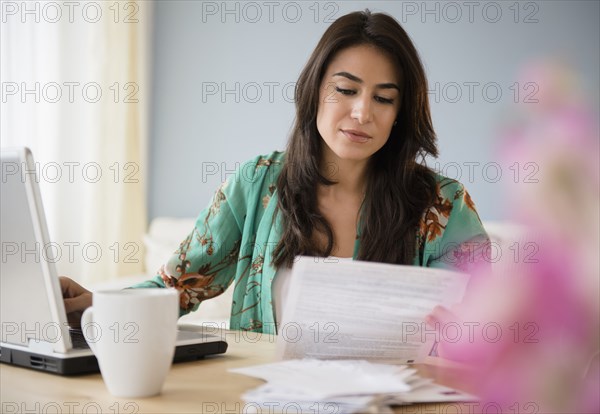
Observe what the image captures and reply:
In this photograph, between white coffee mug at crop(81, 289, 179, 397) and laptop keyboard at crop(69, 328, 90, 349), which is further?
laptop keyboard at crop(69, 328, 90, 349)

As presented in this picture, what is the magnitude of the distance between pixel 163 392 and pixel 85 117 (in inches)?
112

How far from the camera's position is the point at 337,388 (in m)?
0.78

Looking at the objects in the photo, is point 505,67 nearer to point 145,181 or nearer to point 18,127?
point 145,181

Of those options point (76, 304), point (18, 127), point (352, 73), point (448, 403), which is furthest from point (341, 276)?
point (18, 127)

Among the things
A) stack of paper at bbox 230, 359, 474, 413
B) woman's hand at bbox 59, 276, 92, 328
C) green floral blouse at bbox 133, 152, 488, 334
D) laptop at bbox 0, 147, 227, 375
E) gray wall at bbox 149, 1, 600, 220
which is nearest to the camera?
stack of paper at bbox 230, 359, 474, 413

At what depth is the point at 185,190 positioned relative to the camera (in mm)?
3912

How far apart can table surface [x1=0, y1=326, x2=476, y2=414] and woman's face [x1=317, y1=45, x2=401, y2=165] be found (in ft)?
2.51

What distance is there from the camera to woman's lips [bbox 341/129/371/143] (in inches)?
69.7

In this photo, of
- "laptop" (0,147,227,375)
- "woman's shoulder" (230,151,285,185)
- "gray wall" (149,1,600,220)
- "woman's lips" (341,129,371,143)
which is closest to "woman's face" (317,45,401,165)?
"woman's lips" (341,129,371,143)

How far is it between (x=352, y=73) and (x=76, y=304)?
919 mm

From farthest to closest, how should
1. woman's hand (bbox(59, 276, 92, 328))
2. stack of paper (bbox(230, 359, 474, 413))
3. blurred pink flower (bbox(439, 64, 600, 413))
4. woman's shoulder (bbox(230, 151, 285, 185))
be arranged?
woman's shoulder (bbox(230, 151, 285, 185)) → woman's hand (bbox(59, 276, 92, 328)) → stack of paper (bbox(230, 359, 474, 413)) → blurred pink flower (bbox(439, 64, 600, 413))

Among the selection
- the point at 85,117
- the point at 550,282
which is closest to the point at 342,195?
the point at 550,282

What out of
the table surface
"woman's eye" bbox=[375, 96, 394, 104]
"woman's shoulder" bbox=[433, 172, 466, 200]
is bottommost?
the table surface

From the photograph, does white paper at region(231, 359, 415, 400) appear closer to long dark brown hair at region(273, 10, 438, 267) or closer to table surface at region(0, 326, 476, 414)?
table surface at region(0, 326, 476, 414)
